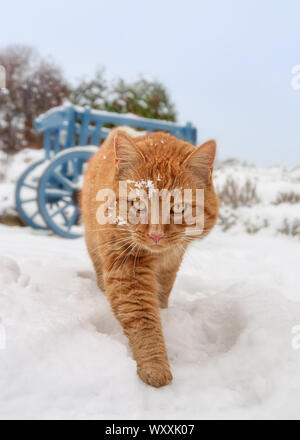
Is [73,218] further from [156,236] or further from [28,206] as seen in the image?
[156,236]

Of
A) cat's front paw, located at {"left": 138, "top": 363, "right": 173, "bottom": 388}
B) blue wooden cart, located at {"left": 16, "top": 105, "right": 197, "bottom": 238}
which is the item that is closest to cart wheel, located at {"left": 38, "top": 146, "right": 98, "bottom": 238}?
blue wooden cart, located at {"left": 16, "top": 105, "right": 197, "bottom": 238}

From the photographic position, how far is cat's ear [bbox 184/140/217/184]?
151cm

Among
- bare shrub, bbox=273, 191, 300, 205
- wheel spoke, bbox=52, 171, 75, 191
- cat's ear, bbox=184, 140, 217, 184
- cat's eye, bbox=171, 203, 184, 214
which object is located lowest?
bare shrub, bbox=273, 191, 300, 205

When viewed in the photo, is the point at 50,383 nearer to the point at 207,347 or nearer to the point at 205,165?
the point at 207,347

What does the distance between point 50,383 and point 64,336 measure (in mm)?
277

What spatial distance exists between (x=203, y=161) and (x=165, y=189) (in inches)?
9.8

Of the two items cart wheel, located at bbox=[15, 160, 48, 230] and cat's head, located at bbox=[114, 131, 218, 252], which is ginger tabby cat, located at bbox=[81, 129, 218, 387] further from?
cart wheel, located at bbox=[15, 160, 48, 230]

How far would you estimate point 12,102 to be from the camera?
5.90 m

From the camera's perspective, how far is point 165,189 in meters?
1.45

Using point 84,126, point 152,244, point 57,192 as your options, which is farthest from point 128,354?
point 84,126

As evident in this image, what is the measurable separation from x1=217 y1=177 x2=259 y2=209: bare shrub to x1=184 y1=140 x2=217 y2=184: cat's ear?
424 centimetres

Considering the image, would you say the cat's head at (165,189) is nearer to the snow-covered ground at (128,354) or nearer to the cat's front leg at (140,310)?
the cat's front leg at (140,310)
